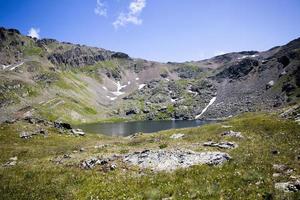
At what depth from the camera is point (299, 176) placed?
19.1 meters

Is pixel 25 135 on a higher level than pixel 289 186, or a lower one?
lower

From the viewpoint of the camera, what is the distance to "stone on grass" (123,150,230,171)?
27217 mm

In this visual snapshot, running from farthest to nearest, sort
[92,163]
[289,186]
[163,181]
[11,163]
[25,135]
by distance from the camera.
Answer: [25,135], [11,163], [92,163], [163,181], [289,186]

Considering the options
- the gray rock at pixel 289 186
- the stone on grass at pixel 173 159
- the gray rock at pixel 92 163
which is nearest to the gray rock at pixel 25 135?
the gray rock at pixel 92 163

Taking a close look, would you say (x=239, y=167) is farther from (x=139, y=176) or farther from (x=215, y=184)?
(x=139, y=176)

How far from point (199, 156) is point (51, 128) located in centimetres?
5619

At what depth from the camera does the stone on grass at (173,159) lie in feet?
89.3

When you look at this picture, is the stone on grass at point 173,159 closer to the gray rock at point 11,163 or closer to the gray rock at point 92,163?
the gray rock at point 92,163

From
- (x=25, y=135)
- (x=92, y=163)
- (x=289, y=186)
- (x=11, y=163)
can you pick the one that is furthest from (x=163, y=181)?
(x=25, y=135)

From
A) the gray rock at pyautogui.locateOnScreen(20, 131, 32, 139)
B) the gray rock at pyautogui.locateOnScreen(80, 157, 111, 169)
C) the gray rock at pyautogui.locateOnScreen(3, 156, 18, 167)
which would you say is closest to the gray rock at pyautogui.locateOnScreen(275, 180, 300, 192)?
the gray rock at pyautogui.locateOnScreen(80, 157, 111, 169)

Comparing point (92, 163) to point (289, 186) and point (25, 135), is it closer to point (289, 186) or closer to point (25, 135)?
point (289, 186)

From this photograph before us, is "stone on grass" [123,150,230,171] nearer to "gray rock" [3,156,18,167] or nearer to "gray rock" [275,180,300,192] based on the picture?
"gray rock" [275,180,300,192]

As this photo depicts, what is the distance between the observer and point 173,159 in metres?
29.5

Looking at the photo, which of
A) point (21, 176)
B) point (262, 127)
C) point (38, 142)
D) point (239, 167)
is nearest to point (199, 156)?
point (239, 167)
